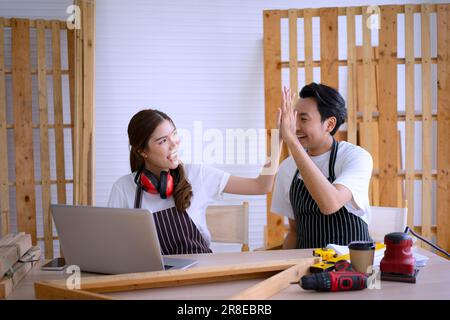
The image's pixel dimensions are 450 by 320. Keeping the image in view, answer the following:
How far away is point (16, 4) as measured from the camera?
5.05 m

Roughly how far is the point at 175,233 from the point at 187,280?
69 cm

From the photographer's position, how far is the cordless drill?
5.66 feet

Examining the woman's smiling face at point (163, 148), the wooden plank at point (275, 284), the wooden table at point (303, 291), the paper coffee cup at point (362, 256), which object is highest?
the woman's smiling face at point (163, 148)

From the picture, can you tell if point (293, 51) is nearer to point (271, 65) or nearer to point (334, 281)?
point (271, 65)

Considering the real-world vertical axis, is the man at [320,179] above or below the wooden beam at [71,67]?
below

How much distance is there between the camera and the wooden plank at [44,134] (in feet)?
15.6

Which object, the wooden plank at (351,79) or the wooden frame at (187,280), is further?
the wooden plank at (351,79)

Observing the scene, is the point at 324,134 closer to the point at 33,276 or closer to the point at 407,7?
the point at 33,276

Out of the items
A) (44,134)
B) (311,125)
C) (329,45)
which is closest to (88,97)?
(44,134)

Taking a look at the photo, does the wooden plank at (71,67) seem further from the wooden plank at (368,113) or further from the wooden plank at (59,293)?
the wooden plank at (59,293)

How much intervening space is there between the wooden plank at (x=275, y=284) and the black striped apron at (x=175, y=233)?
29.8 inches

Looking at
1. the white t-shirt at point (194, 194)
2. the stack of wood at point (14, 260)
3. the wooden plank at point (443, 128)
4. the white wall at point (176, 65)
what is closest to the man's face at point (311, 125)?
the white t-shirt at point (194, 194)

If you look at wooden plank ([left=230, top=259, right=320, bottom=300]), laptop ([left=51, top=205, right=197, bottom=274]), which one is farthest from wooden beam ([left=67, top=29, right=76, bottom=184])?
wooden plank ([left=230, top=259, right=320, bottom=300])

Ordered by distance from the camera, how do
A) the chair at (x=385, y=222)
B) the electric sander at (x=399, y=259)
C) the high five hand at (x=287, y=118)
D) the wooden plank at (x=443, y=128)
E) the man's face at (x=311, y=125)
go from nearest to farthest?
the electric sander at (x=399, y=259)
the high five hand at (x=287, y=118)
the man's face at (x=311, y=125)
the chair at (x=385, y=222)
the wooden plank at (x=443, y=128)
